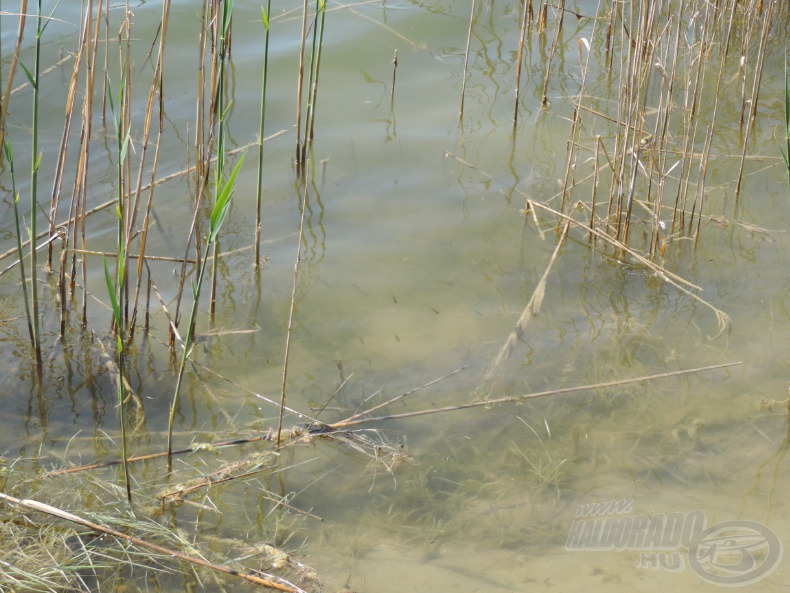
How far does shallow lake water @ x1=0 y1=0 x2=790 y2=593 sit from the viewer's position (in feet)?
6.98

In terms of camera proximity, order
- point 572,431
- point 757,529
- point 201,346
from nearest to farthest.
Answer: point 757,529, point 572,431, point 201,346

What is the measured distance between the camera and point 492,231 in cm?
336

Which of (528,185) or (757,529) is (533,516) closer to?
(757,529)

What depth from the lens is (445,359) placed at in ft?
9.02

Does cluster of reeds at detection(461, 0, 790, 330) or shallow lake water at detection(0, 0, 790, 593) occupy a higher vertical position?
cluster of reeds at detection(461, 0, 790, 330)

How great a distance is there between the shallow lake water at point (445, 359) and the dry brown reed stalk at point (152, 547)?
62 mm

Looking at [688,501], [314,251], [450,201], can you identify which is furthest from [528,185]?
[688,501]

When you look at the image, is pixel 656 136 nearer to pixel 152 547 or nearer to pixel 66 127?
pixel 66 127

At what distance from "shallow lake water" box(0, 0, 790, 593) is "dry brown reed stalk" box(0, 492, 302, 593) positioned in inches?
2.4

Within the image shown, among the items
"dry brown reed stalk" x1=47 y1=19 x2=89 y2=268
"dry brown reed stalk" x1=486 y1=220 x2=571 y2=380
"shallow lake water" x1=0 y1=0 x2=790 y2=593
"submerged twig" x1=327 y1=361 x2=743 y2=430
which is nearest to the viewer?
"shallow lake water" x1=0 y1=0 x2=790 y2=593

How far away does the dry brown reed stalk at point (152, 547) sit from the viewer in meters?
1.89

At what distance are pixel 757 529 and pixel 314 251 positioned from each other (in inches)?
72.9

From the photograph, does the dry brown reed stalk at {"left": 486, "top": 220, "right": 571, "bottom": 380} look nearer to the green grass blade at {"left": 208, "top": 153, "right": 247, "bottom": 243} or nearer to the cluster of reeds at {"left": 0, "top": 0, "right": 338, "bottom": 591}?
the cluster of reeds at {"left": 0, "top": 0, "right": 338, "bottom": 591}

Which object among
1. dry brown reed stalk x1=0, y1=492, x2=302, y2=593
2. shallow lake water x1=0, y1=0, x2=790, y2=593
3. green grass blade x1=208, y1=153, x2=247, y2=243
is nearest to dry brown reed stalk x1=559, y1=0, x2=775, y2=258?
shallow lake water x1=0, y1=0, x2=790, y2=593
